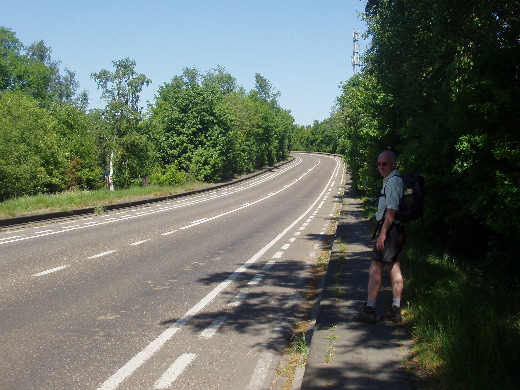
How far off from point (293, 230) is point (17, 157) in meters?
25.1

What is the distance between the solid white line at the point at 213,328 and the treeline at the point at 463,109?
136 inches

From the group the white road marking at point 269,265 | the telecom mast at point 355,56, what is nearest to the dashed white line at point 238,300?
the white road marking at point 269,265

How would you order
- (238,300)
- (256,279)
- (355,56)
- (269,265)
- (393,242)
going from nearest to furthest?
(393,242) → (238,300) → (256,279) → (269,265) → (355,56)

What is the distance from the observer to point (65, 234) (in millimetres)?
15344

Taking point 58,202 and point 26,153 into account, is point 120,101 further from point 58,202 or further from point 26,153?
point 58,202

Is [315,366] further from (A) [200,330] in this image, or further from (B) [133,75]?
(B) [133,75]

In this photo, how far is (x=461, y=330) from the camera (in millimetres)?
4809

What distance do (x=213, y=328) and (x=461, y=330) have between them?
276cm

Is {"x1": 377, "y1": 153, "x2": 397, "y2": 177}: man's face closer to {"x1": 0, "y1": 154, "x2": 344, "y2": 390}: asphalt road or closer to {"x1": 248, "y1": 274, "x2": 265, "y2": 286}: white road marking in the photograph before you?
{"x1": 0, "y1": 154, "x2": 344, "y2": 390}: asphalt road

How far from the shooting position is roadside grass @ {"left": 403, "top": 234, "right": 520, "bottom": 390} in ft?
13.0

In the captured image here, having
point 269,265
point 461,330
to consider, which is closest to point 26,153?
point 269,265

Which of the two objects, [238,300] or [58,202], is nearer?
[238,300]

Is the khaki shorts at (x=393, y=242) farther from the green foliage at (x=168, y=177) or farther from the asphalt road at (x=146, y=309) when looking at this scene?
the green foliage at (x=168, y=177)

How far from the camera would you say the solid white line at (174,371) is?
4547 mm
